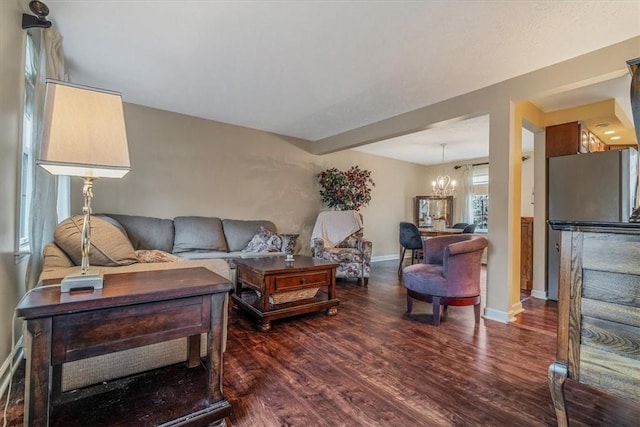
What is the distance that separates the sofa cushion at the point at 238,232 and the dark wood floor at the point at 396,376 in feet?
5.00

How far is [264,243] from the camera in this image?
4129 mm

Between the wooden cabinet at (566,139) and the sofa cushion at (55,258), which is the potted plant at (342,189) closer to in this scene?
the wooden cabinet at (566,139)

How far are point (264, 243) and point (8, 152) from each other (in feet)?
9.07

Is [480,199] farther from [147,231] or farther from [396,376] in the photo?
[147,231]

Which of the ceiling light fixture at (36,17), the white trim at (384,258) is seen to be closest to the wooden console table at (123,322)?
the ceiling light fixture at (36,17)

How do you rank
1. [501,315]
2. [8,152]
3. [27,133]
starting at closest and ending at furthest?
[8,152]
[27,133]
[501,315]

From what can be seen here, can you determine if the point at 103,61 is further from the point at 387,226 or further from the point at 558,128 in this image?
the point at 387,226

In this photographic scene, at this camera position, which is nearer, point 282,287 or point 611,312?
point 611,312

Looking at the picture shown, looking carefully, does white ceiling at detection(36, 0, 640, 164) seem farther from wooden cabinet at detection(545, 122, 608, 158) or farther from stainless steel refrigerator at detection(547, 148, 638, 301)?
stainless steel refrigerator at detection(547, 148, 638, 301)

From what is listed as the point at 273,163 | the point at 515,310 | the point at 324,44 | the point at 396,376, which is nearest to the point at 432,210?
the point at 273,163

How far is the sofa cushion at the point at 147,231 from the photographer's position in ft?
11.4

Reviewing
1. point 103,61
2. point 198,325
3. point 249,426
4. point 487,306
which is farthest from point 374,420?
point 103,61

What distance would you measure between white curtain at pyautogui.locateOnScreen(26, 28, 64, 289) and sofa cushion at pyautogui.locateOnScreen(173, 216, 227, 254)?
1.68 m

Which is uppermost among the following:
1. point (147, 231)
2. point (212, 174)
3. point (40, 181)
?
point (212, 174)
